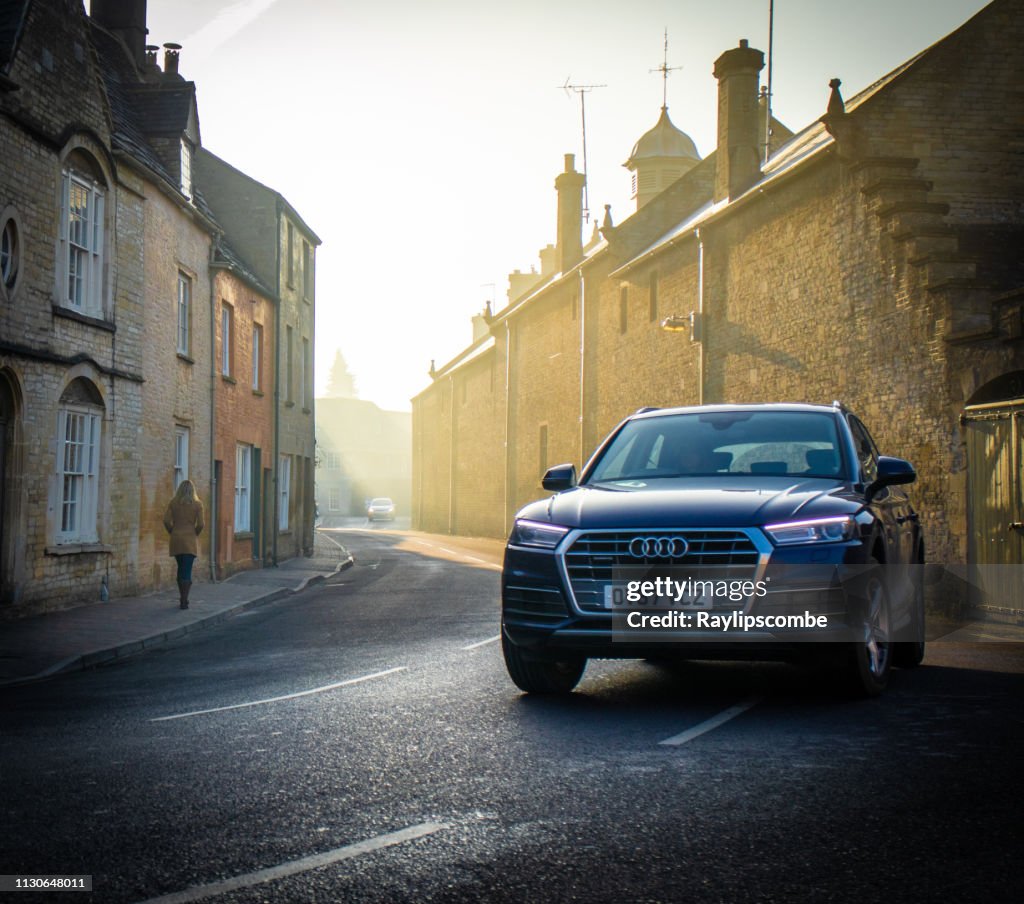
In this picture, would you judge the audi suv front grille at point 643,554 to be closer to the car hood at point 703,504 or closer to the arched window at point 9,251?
the car hood at point 703,504

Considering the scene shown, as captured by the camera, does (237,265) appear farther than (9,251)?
Yes

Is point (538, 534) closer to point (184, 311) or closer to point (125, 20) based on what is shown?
point (184, 311)

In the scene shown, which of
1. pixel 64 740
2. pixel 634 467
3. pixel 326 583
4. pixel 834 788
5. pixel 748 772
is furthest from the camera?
pixel 326 583

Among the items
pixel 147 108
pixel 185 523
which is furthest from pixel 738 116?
pixel 185 523

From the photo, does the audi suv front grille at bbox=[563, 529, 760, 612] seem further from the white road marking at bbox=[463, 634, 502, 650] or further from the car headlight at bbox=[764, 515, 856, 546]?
the white road marking at bbox=[463, 634, 502, 650]

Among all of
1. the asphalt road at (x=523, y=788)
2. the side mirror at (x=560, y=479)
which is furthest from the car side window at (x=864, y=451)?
the side mirror at (x=560, y=479)

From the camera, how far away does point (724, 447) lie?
7.75m

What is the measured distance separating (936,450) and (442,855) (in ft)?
42.4

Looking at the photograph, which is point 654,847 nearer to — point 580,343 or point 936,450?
point 936,450

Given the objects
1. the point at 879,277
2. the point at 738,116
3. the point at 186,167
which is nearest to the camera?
the point at 879,277

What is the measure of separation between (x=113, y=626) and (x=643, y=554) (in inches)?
356

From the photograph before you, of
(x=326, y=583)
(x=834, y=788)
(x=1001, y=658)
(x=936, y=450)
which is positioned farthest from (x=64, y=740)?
(x=326, y=583)

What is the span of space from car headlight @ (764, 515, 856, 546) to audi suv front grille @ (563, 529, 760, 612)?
6.1 inches

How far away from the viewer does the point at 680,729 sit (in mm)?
5961
